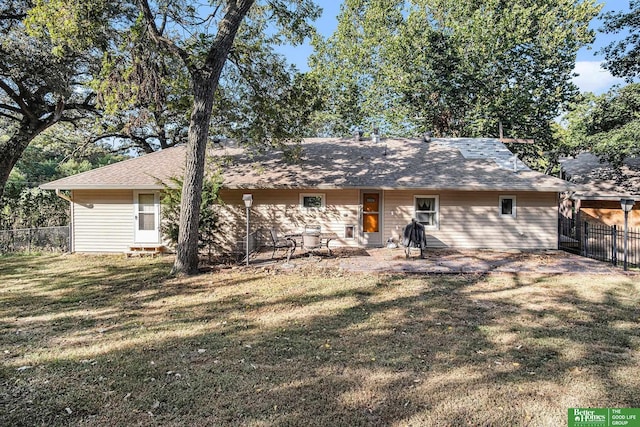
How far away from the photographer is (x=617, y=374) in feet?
11.8

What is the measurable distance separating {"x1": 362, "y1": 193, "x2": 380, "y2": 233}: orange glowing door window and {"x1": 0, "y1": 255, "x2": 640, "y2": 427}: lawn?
15.6ft

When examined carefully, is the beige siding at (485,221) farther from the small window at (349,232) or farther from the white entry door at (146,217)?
the white entry door at (146,217)

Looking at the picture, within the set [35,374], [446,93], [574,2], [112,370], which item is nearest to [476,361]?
[112,370]

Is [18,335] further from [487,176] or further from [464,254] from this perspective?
[487,176]

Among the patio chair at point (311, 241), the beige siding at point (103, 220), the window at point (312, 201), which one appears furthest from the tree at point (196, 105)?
the beige siding at point (103, 220)

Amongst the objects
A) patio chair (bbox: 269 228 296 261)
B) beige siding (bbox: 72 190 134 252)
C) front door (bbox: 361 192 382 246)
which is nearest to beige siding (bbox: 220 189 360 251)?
front door (bbox: 361 192 382 246)

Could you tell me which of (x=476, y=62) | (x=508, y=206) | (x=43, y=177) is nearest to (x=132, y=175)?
(x=508, y=206)

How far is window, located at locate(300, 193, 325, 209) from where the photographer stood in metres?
12.0

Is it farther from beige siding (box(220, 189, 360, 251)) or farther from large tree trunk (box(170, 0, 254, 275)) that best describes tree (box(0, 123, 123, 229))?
large tree trunk (box(170, 0, 254, 275))

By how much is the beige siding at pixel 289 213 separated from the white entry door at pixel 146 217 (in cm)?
225

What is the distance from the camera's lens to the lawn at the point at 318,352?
300 cm

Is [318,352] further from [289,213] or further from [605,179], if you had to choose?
[605,179]

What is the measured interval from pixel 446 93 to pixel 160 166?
16.0 metres

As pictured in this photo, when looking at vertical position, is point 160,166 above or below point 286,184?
above
